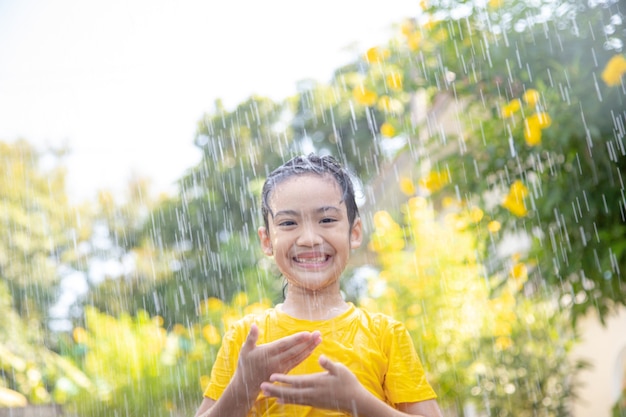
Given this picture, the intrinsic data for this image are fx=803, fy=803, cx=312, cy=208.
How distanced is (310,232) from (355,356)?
1.07 ft

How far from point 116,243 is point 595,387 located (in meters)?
15.2

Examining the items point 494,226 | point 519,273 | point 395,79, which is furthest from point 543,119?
point 395,79

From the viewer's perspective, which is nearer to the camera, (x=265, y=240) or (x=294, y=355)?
(x=294, y=355)

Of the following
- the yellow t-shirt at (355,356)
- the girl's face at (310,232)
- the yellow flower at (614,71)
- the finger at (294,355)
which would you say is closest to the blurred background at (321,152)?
the yellow flower at (614,71)

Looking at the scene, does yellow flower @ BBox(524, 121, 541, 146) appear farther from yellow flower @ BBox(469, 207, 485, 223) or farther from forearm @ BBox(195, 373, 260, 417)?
forearm @ BBox(195, 373, 260, 417)

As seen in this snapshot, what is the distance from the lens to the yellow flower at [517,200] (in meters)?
4.57

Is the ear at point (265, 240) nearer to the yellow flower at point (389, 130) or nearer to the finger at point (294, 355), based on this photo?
the finger at point (294, 355)

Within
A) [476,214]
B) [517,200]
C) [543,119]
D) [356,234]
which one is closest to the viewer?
[356,234]

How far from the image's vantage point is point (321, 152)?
563 centimetres

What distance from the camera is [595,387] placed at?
33.4 ft

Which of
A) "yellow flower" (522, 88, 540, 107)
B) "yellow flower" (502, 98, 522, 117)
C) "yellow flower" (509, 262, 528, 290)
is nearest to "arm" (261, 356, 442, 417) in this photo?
"yellow flower" (522, 88, 540, 107)

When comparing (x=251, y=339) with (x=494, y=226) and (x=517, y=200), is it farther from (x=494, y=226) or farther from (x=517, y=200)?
(x=494, y=226)

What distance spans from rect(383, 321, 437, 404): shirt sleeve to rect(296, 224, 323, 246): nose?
29cm

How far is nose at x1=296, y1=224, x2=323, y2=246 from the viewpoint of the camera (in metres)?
2.01
